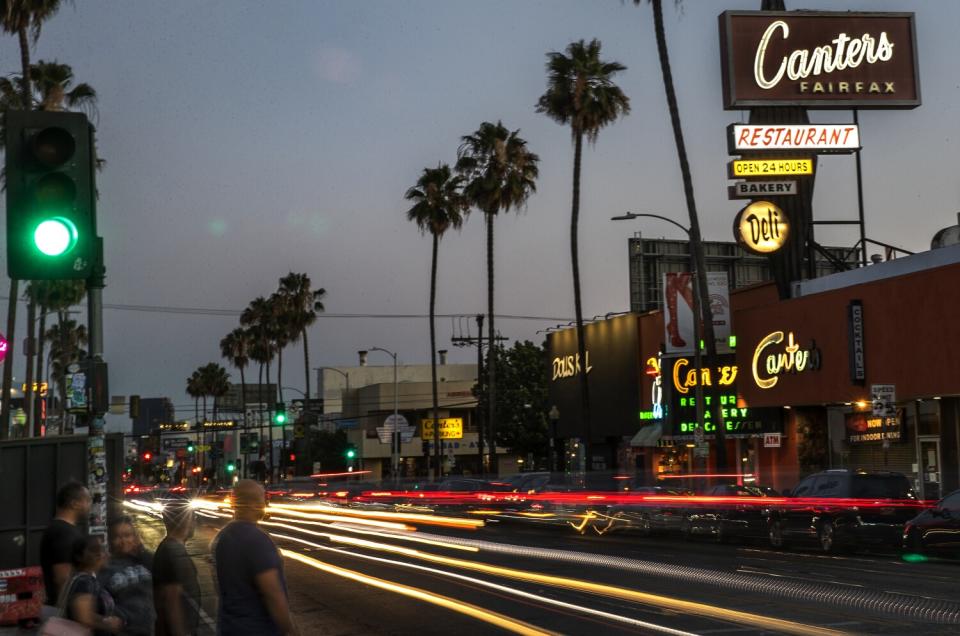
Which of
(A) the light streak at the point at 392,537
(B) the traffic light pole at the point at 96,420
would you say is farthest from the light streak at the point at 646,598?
(B) the traffic light pole at the point at 96,420

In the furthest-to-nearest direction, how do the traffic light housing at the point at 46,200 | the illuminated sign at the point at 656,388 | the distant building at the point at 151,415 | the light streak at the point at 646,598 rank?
the distant building at the point at 151,415 < the illuminated sign at the point at 656,388 < the light streak at the point at 646,598 < the traffic light housing at the point at 46,200

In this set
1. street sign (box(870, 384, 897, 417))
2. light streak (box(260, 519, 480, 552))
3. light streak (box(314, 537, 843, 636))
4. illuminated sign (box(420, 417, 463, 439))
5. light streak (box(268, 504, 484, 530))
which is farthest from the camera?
illuminated sign (box(420, 417, 463, 439))

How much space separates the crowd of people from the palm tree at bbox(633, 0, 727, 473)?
104ft

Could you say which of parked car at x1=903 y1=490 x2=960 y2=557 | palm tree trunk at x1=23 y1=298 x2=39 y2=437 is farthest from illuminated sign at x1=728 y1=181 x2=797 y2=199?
palm tree trunk at x1=23 y1=298 x2=39 y2=437

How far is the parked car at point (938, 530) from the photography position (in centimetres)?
2270

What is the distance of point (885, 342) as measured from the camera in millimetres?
35375

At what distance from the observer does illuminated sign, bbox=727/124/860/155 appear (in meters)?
43.1

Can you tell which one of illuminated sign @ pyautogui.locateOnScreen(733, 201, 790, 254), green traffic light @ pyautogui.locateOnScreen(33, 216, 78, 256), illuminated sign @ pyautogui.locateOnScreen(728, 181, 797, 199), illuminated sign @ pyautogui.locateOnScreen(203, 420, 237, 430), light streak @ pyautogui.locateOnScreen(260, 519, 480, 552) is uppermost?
illuminated sign @ pyautogui.locateOnScreen(728, 181, 797, 199)

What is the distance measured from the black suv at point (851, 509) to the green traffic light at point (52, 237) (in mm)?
22601

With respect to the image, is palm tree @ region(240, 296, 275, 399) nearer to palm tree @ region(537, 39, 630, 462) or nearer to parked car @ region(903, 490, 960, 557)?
palm tree @ region(537, 39, 630, 462)

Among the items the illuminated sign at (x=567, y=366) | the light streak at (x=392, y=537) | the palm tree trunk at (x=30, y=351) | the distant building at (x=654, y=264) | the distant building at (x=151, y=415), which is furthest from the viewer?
the distant building at (x=151, y=415)

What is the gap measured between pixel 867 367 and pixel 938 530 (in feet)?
44.4

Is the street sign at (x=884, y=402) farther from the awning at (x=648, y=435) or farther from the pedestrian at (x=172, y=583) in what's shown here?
the pedestrian at (x=172, y=583)

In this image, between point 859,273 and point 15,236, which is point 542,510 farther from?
point 15,236
